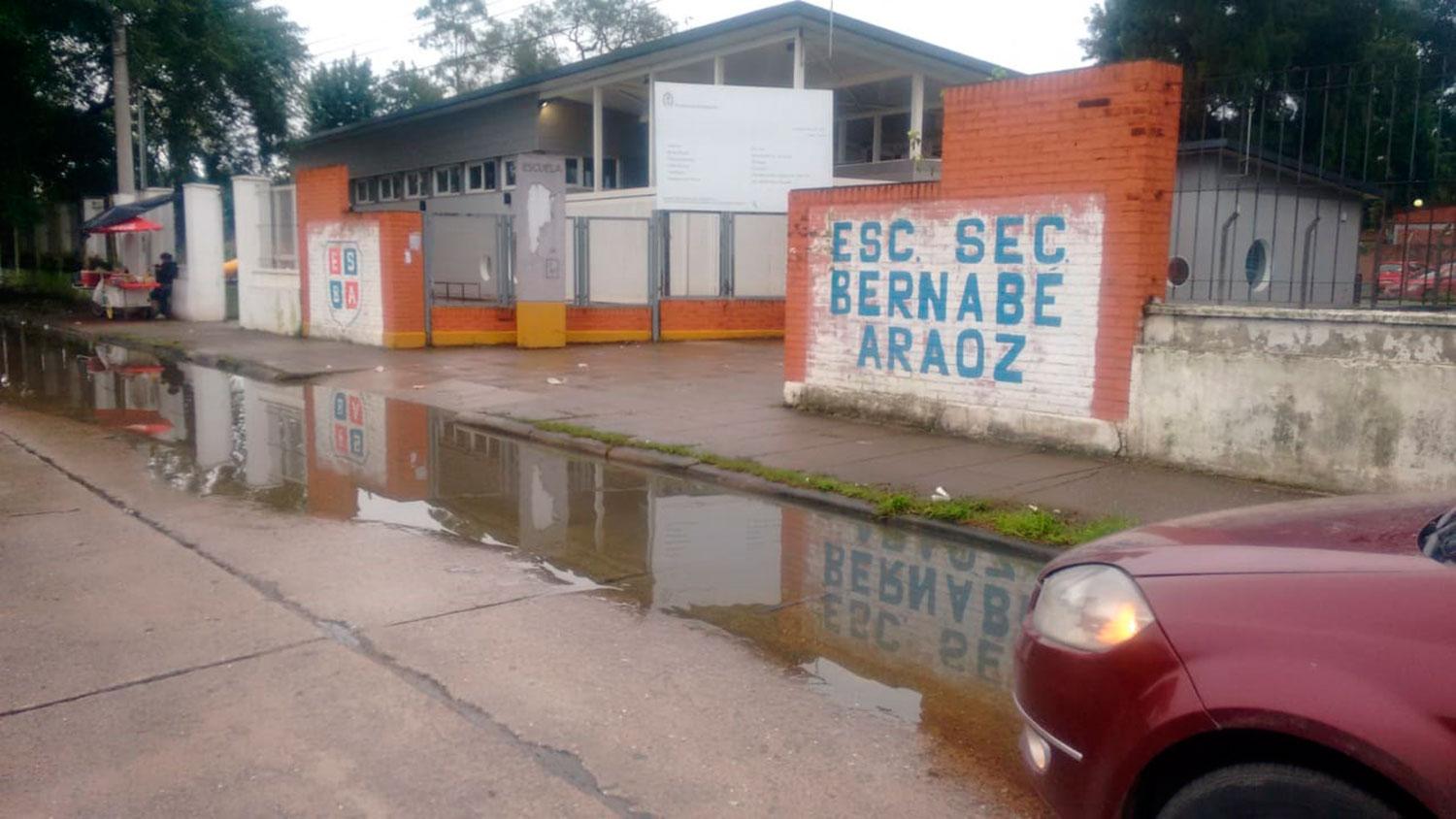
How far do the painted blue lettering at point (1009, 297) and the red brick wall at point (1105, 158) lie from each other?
0.71 m

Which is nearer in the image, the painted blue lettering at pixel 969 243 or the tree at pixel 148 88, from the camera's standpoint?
the painted blue lettering at pixel 969 243

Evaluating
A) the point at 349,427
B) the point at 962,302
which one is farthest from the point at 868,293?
the point at 349,427

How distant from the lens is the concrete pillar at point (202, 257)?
84.1 feet

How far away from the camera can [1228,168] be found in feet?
47.5

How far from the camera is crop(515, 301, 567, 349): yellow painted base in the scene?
64.1 ft

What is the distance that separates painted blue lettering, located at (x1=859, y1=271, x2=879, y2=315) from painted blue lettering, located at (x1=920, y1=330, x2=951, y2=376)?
702 millimetres

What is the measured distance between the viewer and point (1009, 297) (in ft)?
33.1

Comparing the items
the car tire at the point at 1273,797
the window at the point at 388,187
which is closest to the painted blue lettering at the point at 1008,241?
the car tire at the point at 1273,797

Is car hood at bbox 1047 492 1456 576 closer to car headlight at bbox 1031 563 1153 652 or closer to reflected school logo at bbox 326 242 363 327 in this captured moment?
car headlight at bbox 1031 563 1153 652

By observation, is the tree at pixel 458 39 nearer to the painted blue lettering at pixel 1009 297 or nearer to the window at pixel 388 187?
the window at pixel 388 187

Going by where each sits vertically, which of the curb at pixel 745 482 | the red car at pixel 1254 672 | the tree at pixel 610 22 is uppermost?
the tree at pixel 610 22

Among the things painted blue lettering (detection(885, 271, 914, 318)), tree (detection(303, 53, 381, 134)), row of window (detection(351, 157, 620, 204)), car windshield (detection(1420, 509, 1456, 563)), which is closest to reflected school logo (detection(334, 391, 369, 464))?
painted blue lettering (detection(885, 271, 914, 318))

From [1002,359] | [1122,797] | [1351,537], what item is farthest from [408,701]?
[1002,359]

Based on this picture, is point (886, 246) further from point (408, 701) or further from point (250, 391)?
point (250, 391)
